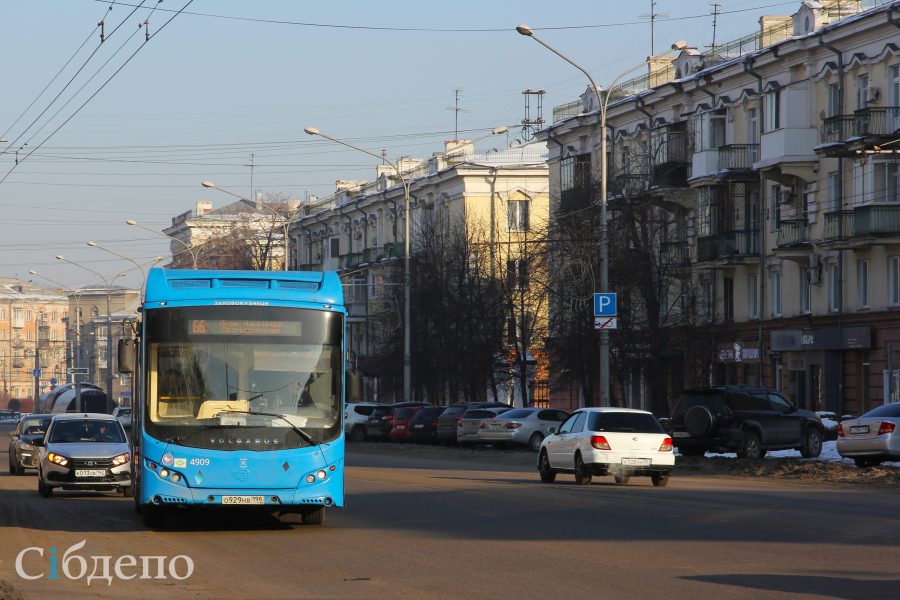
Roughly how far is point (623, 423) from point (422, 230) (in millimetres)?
46523

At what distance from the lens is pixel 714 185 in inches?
2250

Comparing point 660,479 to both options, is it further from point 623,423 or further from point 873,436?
point 873,436

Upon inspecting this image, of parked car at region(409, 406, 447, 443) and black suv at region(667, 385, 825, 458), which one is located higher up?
black suv at region(667, 385, 825, 458)

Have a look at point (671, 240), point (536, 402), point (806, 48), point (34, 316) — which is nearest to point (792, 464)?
point (806, 48)

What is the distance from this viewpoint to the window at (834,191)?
50562mm

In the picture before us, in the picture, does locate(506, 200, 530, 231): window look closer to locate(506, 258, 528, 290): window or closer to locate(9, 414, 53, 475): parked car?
locate(506, 258, 528, 290): window

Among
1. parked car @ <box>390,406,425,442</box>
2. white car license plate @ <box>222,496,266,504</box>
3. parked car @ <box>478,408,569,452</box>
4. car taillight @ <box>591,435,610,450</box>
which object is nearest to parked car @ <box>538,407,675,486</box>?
car taillight @ <box>591,435,610,450</box>

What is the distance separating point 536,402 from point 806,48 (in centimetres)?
2925

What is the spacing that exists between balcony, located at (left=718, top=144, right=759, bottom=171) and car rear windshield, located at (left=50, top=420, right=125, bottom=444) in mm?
32973

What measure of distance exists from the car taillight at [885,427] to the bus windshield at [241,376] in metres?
16.3

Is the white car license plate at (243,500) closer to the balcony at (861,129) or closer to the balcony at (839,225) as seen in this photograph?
the balcony at (861,129)

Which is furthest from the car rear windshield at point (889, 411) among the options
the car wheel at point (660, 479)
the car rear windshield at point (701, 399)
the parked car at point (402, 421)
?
the parked car at point (402, 421)

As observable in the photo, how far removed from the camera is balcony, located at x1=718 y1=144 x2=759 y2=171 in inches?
2192

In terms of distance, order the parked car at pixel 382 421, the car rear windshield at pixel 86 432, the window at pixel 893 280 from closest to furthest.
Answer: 1. the car rear windshield at pixel 86 432
2. the window at pixel 893 280
3. the parked car at pixel 382 421
